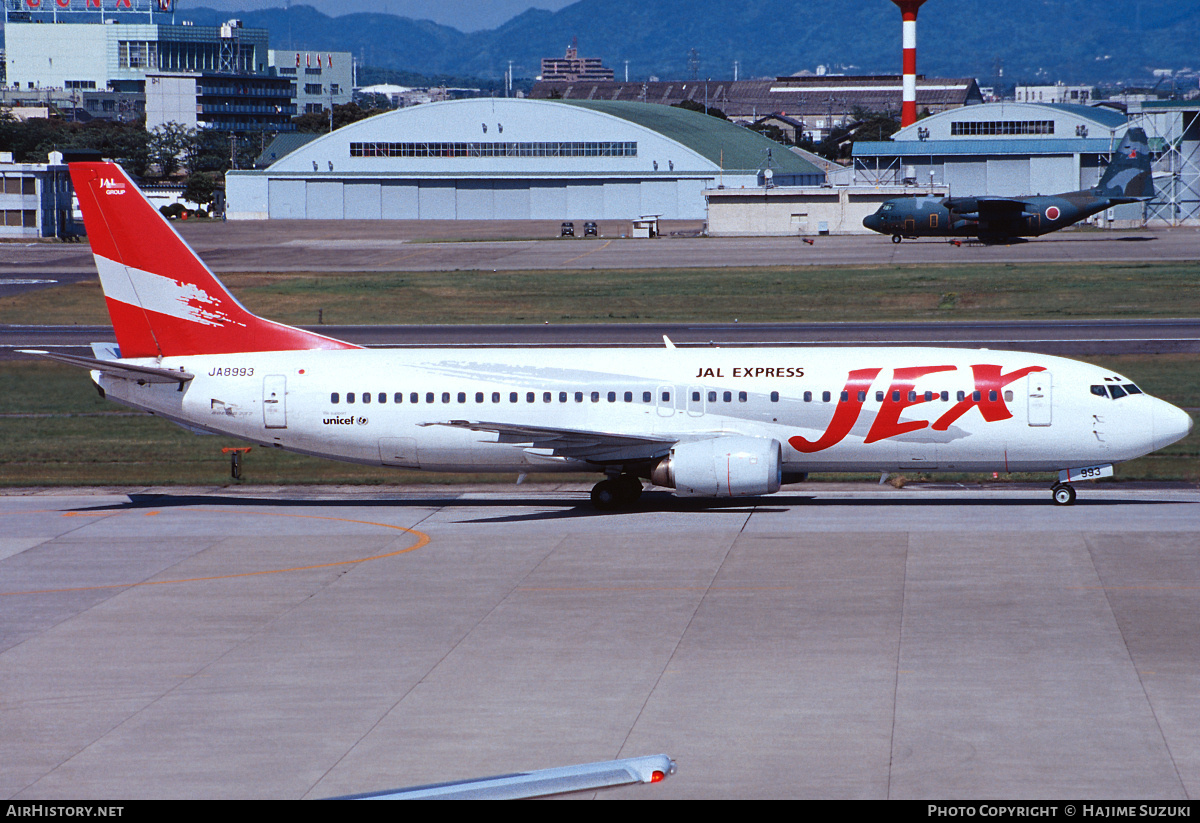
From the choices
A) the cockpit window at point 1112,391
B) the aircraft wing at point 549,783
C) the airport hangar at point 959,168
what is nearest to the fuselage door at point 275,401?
the cockpit window at point 1112,391

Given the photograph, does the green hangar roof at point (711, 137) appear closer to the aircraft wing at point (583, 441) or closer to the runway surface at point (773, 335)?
the runway surface at point (773, 335)

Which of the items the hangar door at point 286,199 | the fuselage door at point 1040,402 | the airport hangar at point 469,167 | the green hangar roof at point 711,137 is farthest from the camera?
the green hangar roof at point 711,137

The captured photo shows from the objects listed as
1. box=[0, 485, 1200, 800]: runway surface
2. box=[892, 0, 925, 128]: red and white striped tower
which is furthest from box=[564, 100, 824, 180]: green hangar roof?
box=[0, 485, 1200, 800]: runway surface

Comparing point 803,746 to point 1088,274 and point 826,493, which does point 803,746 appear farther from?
point 1088,274

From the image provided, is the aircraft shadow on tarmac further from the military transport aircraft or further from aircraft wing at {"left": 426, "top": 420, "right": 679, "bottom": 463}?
the military transport aircraft

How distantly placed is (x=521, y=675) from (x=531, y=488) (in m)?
19.6

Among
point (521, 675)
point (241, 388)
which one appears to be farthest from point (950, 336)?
point (521, 675)

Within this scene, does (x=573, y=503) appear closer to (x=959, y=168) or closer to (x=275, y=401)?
(x=275, y=401)

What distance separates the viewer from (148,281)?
122 ft

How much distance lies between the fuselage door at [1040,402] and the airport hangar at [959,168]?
96.9 metres

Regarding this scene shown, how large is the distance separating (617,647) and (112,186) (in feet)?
72.9

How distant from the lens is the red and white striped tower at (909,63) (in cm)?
16688

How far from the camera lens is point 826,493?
39.2 m

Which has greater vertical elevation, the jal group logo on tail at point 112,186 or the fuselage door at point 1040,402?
the jal group logo on tail at point 112,186
